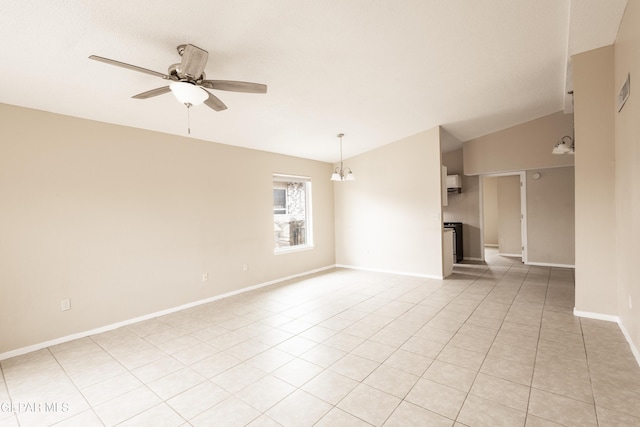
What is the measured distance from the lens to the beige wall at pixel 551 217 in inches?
244

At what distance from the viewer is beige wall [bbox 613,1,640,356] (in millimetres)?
2398

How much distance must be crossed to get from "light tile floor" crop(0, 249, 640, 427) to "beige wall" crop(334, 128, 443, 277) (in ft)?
5.52

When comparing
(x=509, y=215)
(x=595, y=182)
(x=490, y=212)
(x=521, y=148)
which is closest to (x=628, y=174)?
(x=595, y=182)

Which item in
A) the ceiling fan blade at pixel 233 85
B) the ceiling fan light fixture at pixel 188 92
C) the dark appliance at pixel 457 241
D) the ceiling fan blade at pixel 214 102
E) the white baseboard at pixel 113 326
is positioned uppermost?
the ceiling fan blade at pixel 233 85

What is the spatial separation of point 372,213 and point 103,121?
16.2 ft

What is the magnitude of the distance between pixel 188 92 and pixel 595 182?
14.3 feet

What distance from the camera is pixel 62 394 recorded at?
2.29 metres

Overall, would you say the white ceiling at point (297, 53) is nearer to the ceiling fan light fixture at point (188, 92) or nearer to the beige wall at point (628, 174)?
the beige wall at point (628, 174)

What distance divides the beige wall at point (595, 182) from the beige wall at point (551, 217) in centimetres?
345

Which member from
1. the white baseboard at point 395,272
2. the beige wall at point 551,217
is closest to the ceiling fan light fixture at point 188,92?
the white baseboard at point 395,272

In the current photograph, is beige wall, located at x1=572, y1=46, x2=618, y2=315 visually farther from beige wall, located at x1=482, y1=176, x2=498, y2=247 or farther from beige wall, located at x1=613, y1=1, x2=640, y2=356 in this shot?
beige wall, located at x1=482, y1=176, x2=498, y2=247

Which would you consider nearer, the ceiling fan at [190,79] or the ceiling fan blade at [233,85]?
the ceiling fan at [190,79]

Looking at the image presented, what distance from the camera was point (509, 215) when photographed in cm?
770

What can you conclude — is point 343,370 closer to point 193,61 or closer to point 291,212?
point 193,61
